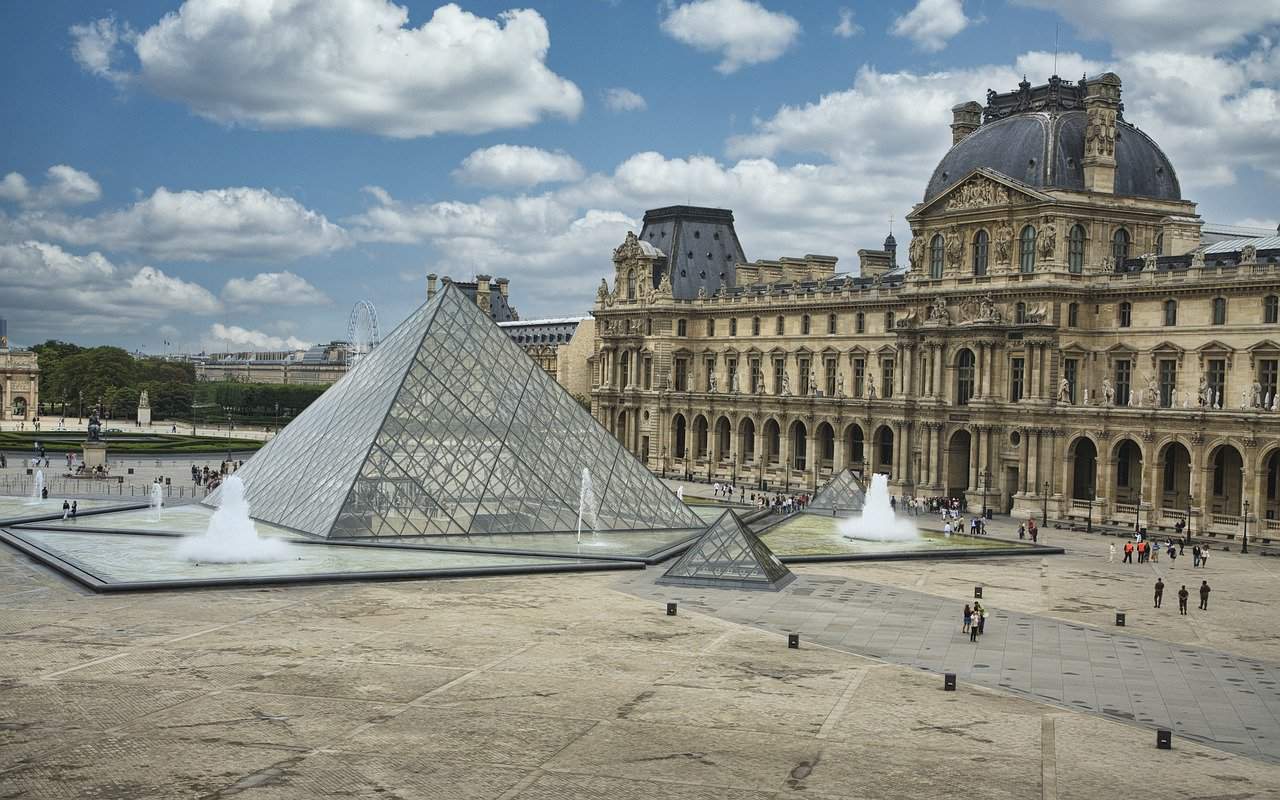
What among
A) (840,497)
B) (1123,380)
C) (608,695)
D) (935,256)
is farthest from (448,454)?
(1123,380)

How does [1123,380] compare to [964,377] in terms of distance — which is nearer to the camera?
[1123,380]

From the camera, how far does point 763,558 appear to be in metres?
37.3

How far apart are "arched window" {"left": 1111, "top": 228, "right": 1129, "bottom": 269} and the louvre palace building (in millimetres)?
92

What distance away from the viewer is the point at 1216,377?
5594 centimetres

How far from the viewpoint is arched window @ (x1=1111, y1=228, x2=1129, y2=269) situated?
61781mm

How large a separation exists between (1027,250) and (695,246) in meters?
31.0

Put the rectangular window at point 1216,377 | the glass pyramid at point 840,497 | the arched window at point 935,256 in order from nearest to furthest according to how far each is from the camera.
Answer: the rectangular window at point 1216,377, the glass pyramid at point 840,497, the arched window at point 935,256

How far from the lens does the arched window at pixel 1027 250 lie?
201 ft

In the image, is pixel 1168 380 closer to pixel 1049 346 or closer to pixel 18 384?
pixel 1049 346

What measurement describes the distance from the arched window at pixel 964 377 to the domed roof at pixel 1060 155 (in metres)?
7.90

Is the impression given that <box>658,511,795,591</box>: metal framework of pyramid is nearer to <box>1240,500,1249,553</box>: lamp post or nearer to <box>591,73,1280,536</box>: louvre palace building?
<box>1240,500,1249,553</box>: lamp post

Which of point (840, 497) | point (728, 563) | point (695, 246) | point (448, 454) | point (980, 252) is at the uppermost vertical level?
point (695, 246)

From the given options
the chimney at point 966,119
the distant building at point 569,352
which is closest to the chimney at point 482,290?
the distant building at point 569,352

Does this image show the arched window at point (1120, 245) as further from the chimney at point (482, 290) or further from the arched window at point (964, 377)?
the chimney at point (482, 290)
